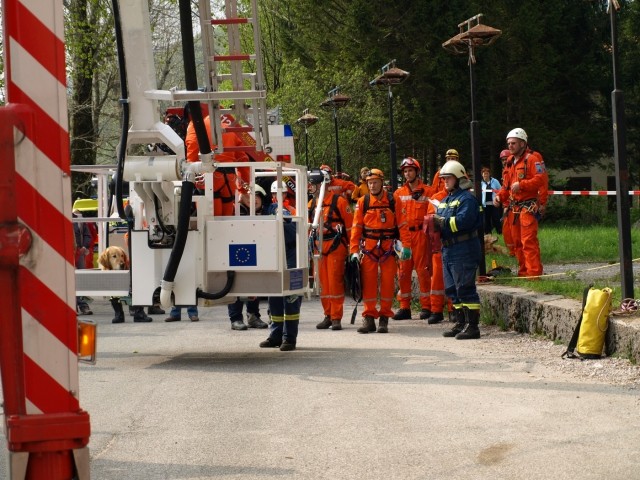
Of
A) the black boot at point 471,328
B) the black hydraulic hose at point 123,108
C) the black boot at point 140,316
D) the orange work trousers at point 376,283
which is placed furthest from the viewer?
the black boot at point 140,316

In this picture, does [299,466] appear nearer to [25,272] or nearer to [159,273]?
[25,272]

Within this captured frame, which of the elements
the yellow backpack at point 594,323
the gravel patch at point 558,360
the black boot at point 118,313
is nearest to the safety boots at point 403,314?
the gravel patch at point 558,360

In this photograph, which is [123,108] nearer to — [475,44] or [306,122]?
[475,44]

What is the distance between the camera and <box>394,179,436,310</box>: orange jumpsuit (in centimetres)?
1622

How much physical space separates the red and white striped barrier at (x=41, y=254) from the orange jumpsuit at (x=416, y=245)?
12.3m

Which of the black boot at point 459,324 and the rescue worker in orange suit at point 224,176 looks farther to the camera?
the black boot at point 459,324

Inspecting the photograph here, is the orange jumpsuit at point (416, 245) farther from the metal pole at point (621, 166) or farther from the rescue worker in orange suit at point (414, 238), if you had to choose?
the metal pole at point (621, 166)

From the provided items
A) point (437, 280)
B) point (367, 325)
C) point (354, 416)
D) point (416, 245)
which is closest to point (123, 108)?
point (354, 416)

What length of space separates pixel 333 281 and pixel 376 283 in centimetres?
76

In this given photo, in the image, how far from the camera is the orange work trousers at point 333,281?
15.5m

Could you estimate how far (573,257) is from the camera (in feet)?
71.5

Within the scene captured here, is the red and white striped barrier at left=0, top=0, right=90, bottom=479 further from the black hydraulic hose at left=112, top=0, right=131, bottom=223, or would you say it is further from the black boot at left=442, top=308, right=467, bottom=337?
the black boot at left=442, top=308, right=467, bottom=337

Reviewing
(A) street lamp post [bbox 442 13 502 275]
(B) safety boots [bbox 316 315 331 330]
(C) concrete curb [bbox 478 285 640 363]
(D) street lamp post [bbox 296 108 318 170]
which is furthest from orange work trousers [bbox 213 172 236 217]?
(D) street lamp post [bbox 296 108 318 170]

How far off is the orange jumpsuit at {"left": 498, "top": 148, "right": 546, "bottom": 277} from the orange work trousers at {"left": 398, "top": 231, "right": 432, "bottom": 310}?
1367 mm
